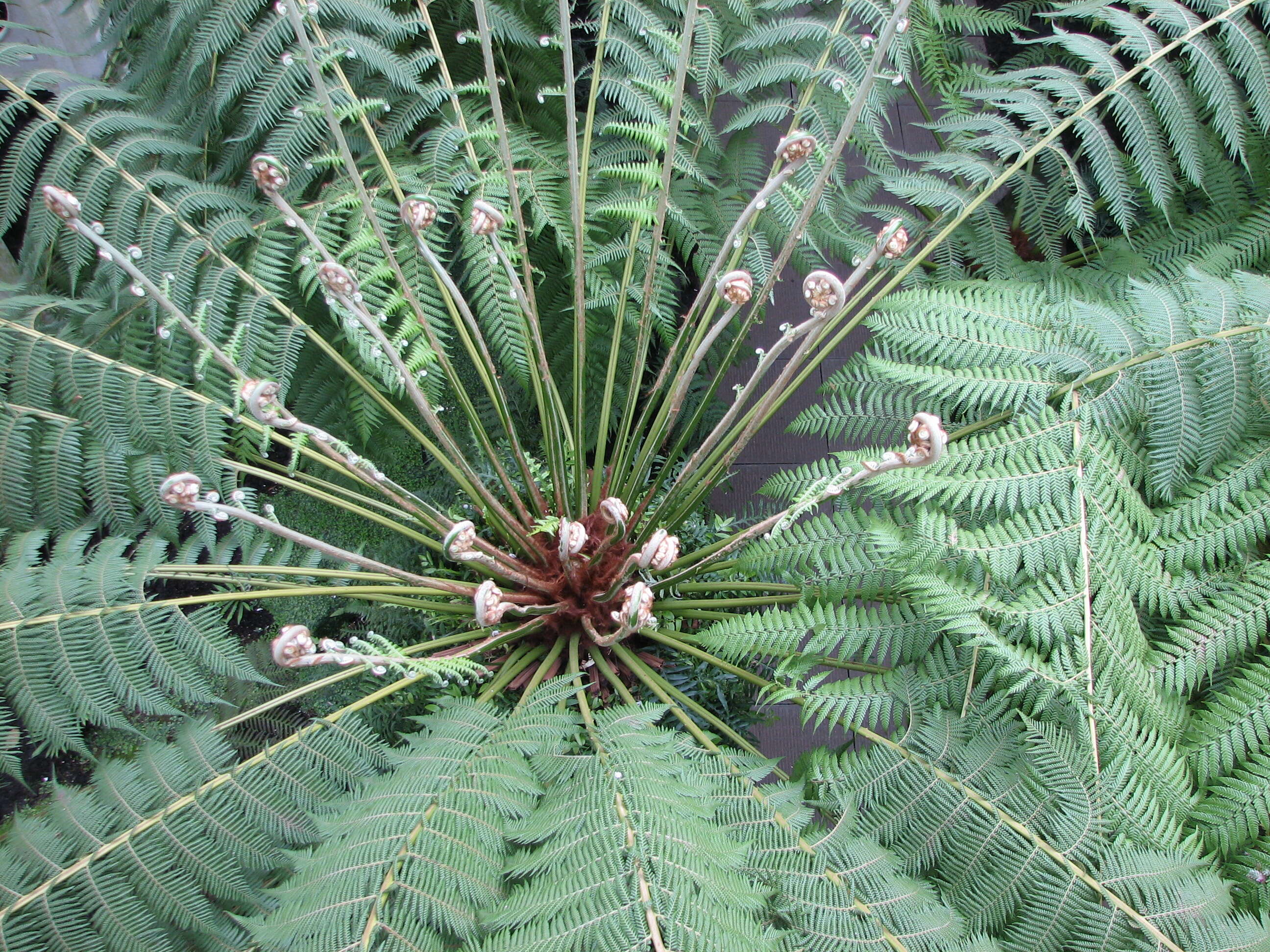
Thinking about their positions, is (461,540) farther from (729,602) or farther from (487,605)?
(729,602)

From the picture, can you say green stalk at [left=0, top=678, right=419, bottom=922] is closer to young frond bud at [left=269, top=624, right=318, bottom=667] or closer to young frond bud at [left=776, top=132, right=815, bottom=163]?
young frond bud at [left=269, top=624, right=318, bottom=667]

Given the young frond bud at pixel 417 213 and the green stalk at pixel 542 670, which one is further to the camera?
the green stalk at pixel 542 670

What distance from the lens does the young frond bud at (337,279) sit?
884 millimetres

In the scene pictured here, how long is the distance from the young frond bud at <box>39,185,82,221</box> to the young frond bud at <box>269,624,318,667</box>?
1.46ft

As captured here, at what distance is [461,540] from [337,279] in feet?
1.06

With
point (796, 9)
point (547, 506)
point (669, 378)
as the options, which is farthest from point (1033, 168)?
point (547, 506)

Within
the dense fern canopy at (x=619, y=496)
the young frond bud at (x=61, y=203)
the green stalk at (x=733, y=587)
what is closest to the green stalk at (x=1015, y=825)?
the dense fern canopy at (x=619, y=496)

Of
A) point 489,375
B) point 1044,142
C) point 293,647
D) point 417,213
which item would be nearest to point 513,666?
point 489,375

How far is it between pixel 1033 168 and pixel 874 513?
108 cm

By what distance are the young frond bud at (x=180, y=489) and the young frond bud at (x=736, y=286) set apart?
559mm

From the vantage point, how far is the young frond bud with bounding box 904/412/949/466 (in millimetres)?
717

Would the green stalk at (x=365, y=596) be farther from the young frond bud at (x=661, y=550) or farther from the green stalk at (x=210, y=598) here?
the young frond bud at (x=661, y=550)

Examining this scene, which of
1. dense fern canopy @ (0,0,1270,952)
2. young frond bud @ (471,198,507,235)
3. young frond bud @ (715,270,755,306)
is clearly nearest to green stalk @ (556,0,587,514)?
dense fern canopy @ (0,0,1270,952)

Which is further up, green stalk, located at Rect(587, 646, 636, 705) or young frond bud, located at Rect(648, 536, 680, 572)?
young frond bud, located at Rect(648, 536, 680, 572)
